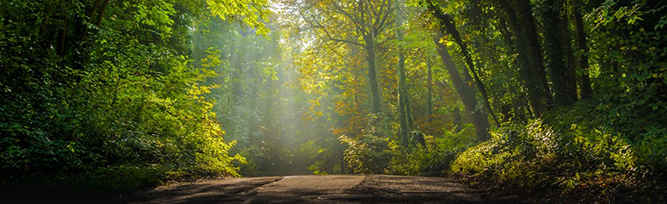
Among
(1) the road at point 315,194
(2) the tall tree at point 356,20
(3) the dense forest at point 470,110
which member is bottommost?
(1) the road at point 315,194

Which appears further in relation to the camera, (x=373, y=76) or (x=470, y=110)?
(x=373, y=76)

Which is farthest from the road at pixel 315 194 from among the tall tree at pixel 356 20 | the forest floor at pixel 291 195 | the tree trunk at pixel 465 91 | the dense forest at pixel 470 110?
the tall tree at pixel 356 20

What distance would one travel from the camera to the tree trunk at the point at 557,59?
10914 millimetres

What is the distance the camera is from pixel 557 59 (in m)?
11.1

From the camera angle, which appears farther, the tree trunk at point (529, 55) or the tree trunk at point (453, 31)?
the tree trunk at point (453, 31)

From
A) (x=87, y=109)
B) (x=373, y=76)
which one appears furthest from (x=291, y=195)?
(x=373, y=76)

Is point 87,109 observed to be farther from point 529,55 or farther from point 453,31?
point 453,31

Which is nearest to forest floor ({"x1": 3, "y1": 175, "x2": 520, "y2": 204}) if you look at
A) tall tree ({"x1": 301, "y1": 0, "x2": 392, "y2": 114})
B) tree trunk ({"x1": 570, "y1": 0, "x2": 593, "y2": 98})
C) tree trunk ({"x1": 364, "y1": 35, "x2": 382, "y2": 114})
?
tree trunk ({"x1": 570, "y1": 0, "x2": 593, "y2": 98})

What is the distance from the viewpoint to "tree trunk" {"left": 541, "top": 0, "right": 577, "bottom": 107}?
1091 centimetres

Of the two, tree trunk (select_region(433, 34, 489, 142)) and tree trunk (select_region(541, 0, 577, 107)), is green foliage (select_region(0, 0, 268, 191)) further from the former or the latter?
tree trunk (select_region(433, 34, 489, 142))

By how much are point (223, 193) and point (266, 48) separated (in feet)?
156

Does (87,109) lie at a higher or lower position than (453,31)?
lower

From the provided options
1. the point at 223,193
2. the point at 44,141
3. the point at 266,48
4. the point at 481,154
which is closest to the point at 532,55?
the point at 481,154

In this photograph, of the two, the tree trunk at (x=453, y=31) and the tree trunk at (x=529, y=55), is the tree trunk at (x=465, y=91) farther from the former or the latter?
the tree trunk at (x=529, y=55)
